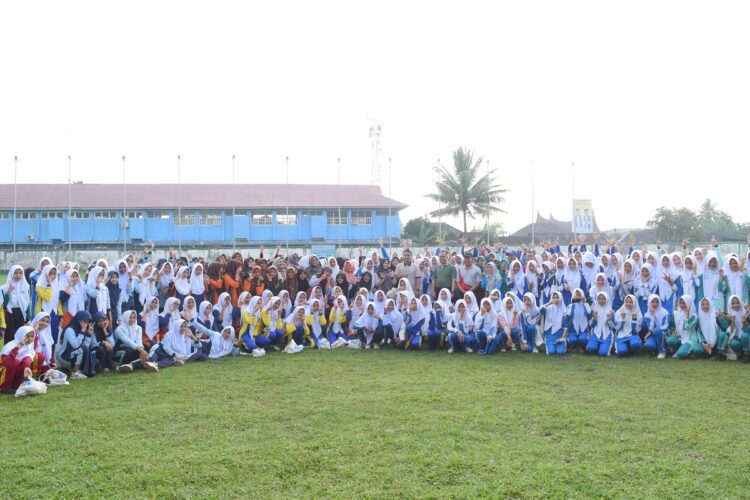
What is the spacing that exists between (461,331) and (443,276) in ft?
5.14

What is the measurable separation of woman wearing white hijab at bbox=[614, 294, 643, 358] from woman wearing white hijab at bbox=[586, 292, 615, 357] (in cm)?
11

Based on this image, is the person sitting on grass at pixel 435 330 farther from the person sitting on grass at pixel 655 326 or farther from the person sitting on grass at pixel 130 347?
the person sitting on grass at pixel 130 347

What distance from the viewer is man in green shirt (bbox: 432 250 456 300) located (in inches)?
428

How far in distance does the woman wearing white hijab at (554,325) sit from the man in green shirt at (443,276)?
5.99 ft

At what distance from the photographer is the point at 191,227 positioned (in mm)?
30500

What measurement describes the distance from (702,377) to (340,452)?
16.0 ft

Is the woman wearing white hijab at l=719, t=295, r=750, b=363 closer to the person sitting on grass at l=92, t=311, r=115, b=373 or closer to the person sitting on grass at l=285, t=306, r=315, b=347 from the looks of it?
the person sitting on grass at l=285, t=306, r=315, b=347

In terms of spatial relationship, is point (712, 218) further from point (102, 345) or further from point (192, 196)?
point (102, 345)

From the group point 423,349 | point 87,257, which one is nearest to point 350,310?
point 423,349

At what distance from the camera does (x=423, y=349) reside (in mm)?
9938

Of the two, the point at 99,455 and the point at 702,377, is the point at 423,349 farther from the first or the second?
the point at 99,455

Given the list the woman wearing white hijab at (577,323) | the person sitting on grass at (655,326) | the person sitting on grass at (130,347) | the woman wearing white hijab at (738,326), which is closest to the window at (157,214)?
the person sitting on grass at (130,347)

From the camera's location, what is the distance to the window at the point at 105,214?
98.3 ft

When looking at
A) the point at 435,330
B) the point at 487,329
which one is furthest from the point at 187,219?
the point at 487,329
